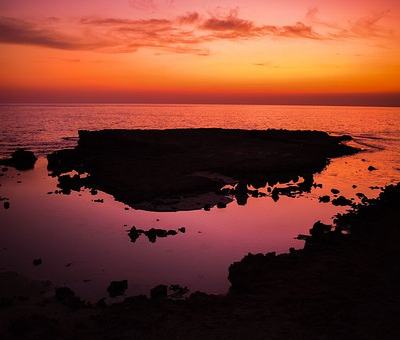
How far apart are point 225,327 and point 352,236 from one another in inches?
434

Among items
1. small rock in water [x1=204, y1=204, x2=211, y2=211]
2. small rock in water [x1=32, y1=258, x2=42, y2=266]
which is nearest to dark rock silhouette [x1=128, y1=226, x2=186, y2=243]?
small rock in water [x1=204, y1=204, x2=211, y2=211]

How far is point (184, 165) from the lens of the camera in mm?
39875

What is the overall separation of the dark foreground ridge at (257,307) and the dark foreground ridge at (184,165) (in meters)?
11.8

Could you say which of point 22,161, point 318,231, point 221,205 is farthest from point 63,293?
point 22,161

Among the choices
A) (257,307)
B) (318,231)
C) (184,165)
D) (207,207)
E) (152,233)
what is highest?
(184,165)

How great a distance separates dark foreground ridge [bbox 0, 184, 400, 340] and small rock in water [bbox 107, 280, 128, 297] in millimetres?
1217

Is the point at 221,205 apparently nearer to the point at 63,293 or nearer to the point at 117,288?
the point at 117,288

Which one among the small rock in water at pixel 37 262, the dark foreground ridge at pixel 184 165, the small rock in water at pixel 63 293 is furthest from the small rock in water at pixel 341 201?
the small rock in water at pixel 37 262

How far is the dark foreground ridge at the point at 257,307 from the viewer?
11.0m

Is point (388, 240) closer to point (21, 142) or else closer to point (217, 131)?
point (217, 131)

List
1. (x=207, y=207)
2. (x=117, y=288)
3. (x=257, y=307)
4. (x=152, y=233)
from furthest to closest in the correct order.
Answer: (x=207, y=207) → (x=152, y=233) → (x=117, y=288) → (x=257, y=307)

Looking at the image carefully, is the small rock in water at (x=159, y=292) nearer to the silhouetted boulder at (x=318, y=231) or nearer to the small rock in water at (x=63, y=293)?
the small rock in water at (x=63, y=293)

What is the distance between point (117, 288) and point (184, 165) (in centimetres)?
2588

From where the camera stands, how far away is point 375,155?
6125 cm
